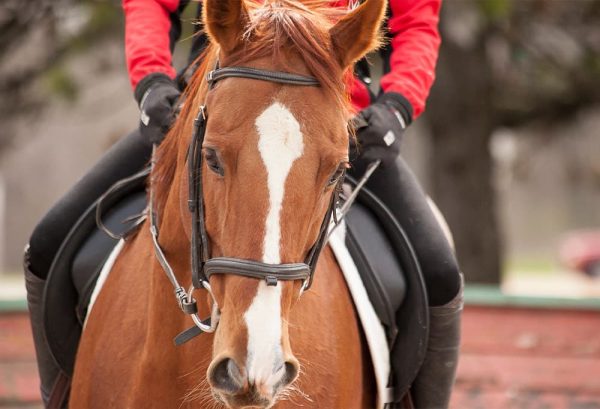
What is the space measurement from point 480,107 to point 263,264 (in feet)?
30.9

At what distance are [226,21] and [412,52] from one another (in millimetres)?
1192

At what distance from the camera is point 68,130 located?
2956cm

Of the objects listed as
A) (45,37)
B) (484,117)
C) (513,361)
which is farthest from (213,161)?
(484,117)

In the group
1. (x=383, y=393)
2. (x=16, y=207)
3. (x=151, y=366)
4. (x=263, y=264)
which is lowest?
(x=16, y=207)

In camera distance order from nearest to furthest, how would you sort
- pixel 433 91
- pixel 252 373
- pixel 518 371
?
pixel 252 373 < pixel 518 371 < pixel 433 91

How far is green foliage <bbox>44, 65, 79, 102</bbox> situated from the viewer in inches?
441

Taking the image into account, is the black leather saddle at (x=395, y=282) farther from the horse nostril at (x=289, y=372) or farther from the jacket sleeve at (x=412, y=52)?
the horse nostril at (x=289, y=372)

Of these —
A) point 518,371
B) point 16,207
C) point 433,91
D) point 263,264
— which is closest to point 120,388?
point 263,264

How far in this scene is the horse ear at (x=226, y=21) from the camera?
2.94 m

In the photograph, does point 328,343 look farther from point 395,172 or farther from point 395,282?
point 395,172

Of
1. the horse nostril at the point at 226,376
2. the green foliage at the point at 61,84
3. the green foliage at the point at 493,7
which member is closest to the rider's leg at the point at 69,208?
the horse nostril at the point at 226,376

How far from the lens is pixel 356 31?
9.92ft

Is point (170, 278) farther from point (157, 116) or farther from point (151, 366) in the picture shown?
point (157, 116)

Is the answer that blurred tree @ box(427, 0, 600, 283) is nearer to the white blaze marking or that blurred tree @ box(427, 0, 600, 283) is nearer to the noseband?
the noseband
